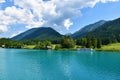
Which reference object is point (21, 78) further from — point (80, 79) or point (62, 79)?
point (80, 79)

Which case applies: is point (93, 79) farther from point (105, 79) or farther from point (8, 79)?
point (8, 79)

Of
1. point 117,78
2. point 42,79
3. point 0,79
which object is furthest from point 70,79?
point 0,79

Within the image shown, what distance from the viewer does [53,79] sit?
63.5 m

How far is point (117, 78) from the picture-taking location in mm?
66062

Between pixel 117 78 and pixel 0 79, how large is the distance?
30.7 meters

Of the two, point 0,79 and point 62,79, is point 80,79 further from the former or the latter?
point 0,79

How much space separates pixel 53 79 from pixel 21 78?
8413 millimetres

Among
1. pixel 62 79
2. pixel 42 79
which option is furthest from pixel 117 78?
pixel 42 79

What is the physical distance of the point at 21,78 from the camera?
211 ft

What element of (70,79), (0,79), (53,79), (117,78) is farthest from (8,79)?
(117,78)

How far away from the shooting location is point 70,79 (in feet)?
212

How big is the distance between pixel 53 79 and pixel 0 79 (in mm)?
13423

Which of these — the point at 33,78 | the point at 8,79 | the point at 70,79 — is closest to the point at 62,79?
the point at 70,79

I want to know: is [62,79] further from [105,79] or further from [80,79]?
[105,79]
